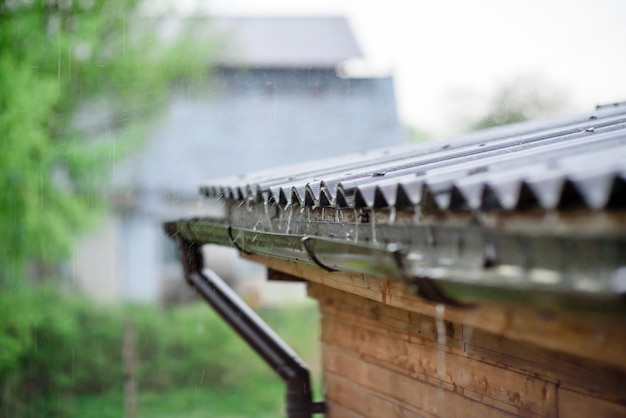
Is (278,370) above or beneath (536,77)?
beneath

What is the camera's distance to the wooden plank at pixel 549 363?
155 cm

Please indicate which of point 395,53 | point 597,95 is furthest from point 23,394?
point 395,53

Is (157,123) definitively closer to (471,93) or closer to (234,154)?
(234,154)

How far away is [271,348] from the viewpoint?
13.1ft

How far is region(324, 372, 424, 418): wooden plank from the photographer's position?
2.87 metres

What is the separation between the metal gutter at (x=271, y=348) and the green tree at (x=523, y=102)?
59.4ft

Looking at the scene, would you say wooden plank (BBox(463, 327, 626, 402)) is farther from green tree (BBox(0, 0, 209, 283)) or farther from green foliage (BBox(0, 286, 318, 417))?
green foliage (BBox(0, 286, 318, 417))

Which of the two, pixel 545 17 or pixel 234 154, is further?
pixel 545 17

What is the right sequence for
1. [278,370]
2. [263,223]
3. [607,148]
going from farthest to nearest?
[278,370] < [263,223] < [607,148]

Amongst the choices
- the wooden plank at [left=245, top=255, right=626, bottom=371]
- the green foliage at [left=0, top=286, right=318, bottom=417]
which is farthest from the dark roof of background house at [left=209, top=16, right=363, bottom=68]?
the wooden plank at [left=245, top=255, right=626, bottom=371]

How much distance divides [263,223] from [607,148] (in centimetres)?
136

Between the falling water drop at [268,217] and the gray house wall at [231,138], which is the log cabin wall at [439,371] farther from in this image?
the gray house wall at [231,138]

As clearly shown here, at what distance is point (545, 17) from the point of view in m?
29.2

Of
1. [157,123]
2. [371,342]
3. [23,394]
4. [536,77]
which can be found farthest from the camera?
[536,77]
